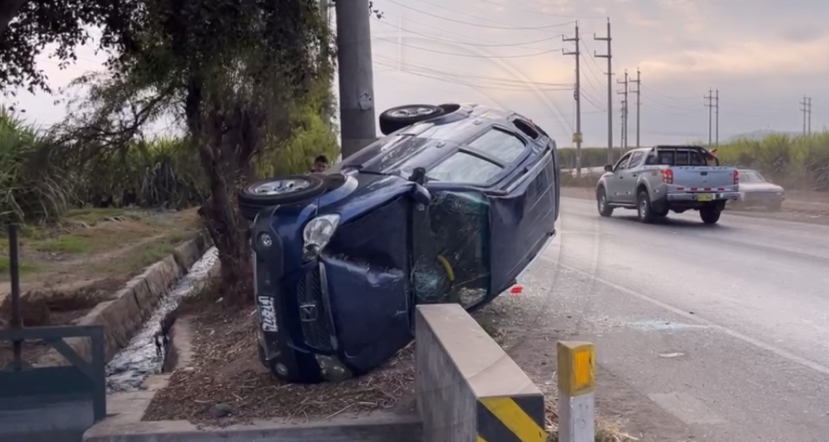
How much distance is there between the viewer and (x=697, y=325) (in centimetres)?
919

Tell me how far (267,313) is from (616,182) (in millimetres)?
17482

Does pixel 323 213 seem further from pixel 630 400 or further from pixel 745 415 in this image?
pixel 745 415

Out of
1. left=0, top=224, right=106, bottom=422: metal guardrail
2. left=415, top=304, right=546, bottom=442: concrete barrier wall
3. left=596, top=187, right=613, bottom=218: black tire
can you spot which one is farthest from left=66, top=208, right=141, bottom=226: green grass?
left=415, top=304, right=546, bottom=442: concrete barrier wall

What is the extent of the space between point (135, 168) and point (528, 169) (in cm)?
538

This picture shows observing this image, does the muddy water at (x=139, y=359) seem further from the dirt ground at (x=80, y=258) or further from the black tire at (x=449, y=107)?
the black tire at (x=449, y=107)

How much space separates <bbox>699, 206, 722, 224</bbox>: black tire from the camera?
21.6 metres

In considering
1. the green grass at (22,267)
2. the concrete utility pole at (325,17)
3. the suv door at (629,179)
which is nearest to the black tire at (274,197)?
the concrete utility pole at (325,17)

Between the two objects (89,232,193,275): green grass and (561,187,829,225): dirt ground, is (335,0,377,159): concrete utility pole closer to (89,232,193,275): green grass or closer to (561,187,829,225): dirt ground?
(89,232,193,275): green grass

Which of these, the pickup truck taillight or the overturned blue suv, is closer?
the overturned blue suv

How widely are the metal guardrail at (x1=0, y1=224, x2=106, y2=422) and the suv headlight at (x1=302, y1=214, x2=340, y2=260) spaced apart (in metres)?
1.54

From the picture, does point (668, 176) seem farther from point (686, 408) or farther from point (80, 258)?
point (686, 408)

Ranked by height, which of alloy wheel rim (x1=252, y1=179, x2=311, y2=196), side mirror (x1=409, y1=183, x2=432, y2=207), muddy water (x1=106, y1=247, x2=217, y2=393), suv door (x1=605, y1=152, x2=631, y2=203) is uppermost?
alloy wheel rim (x1=252, y1=179, x2=311, y2=196)

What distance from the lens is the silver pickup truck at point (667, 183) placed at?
20.6m

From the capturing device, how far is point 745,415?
243 inches
